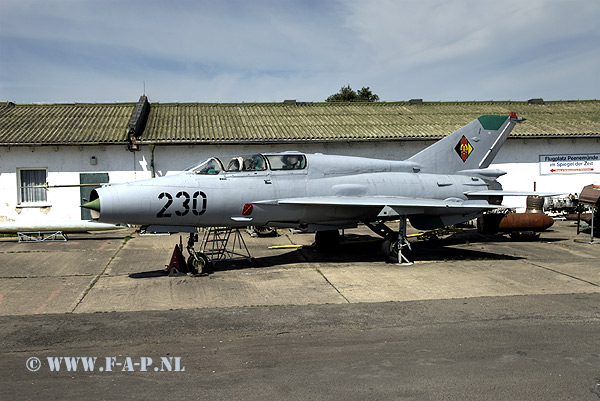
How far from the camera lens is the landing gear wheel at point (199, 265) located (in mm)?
10812

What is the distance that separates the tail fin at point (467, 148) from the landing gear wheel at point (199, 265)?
6.95m

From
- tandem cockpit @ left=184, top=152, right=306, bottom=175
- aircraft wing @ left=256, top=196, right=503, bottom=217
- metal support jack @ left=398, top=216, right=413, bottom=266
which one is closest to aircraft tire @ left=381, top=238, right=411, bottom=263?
metal support jack @ left=398, top=216, right=413, bottom=266

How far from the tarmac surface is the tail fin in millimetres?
3121

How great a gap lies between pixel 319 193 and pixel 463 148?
17.2 ft

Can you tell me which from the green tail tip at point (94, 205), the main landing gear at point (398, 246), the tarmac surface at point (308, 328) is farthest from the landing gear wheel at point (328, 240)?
the green tail tip at point (94, 205)

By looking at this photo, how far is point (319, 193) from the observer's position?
40.0 feet

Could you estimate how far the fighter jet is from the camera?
1038 centimetres

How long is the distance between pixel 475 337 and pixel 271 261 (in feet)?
22.0

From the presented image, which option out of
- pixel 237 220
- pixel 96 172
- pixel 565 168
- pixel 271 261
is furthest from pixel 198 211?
pixel 565 168

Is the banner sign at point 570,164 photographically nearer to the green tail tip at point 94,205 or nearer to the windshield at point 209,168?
the windshield at point 209,168

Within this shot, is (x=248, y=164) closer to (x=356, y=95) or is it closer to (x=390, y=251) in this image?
(x=390, y=251)

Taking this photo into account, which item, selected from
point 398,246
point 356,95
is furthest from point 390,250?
point 356,95

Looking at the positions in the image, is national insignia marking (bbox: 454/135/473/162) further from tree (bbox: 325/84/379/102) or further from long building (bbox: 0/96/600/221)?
tree (bbox: 325/84/379/102)

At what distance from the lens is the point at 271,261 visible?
12562 millimetres
